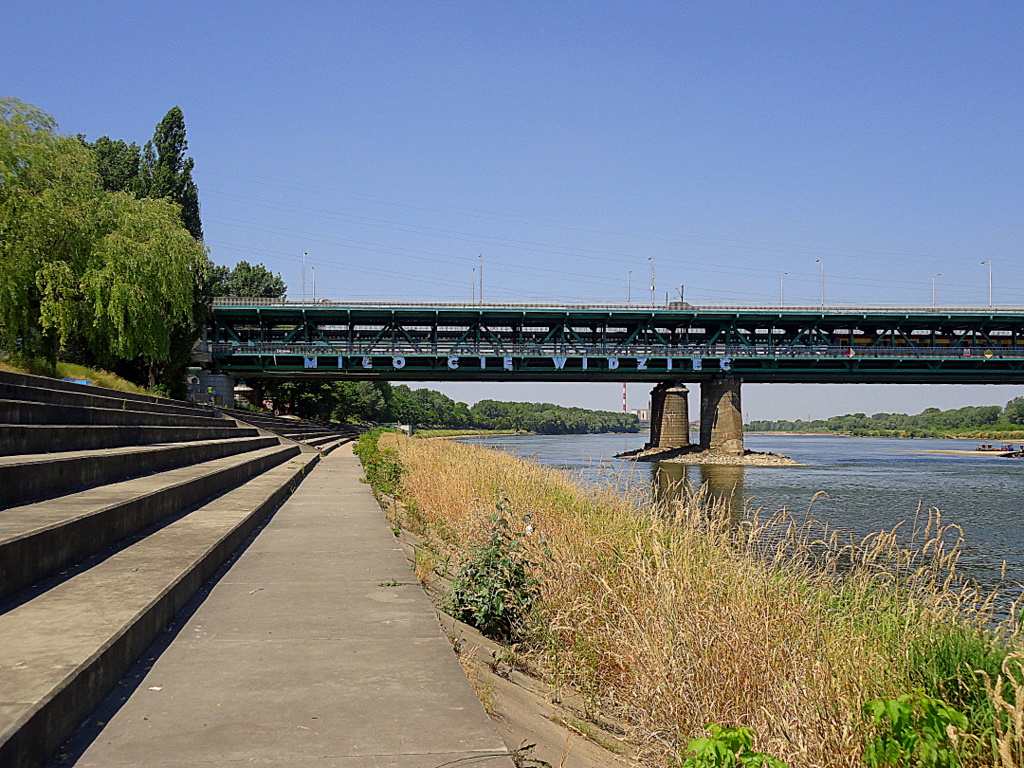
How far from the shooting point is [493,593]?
6805 millimetres

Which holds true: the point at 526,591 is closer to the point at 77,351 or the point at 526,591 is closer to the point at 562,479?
the point at 562,479

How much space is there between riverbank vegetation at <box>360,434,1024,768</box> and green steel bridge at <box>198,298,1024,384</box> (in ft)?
191

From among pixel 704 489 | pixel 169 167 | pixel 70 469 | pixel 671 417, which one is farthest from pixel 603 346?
pixel 70 469

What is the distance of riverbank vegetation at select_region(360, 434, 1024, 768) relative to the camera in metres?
4.00

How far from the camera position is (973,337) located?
2899 inches

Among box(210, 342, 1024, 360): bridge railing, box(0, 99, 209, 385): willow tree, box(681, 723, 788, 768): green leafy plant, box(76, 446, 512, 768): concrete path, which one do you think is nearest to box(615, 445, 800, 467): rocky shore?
box(210, 342, 1024, 360): bridge railing

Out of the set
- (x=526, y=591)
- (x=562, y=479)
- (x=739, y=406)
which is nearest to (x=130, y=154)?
(x=739, y=406)

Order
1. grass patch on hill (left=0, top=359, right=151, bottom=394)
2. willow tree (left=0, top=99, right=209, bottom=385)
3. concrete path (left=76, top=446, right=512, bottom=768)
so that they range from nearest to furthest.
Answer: concrete path (left=76, top=446, right=512, bottom=768) → grass patch on hill (left=0, top=359, right=151, bottom=394) → willow tree (left=0, top=99, right=209, bottom=385)

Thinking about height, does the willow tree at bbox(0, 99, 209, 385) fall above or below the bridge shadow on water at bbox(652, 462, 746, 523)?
above

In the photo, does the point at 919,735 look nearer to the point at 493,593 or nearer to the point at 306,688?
the point at 306,688

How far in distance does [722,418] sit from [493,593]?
6373 centimetres

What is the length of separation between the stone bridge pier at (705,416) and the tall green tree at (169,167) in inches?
1706

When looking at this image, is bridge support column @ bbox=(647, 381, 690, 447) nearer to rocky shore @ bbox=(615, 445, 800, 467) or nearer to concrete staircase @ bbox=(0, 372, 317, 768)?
rocky shore @ bbox=(615, 445, 800, 467)

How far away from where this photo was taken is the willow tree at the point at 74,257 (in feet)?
74.5
